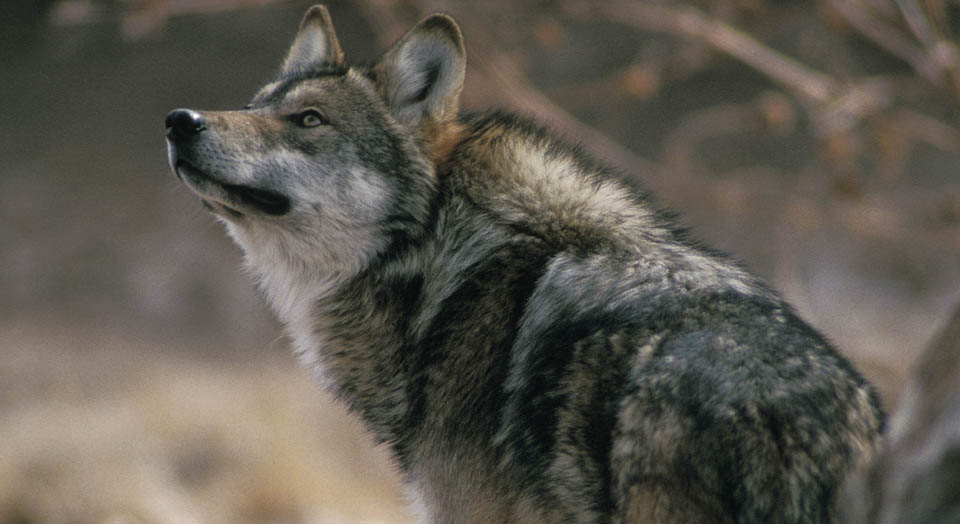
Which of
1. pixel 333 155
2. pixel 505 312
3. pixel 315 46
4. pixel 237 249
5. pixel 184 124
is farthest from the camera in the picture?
pixel 237 249

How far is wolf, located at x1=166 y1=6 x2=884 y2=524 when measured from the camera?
7.47 feet

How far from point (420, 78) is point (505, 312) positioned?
3.54 ft

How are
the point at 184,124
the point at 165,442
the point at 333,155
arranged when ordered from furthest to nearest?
the point at 165,442 < the point at 333,155 < the point at 184,124

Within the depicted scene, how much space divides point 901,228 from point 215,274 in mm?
5456

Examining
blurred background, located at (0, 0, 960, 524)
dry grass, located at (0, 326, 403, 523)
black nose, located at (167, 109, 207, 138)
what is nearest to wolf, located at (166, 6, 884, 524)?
black nose, located at (167, 109, 207, 138)

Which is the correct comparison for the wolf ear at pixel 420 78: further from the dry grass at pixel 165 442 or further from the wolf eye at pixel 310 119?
the dry grass at pixel 165 442

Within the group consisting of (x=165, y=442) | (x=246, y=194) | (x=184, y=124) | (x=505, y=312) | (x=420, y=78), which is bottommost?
(x=505, y=312)

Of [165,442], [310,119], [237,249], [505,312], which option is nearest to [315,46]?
[310,119]

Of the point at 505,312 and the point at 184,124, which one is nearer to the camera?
the point at 505,312

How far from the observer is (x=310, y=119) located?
11.4 ft

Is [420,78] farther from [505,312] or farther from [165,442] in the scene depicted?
[165,442]

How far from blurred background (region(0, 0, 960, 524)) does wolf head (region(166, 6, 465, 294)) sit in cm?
307

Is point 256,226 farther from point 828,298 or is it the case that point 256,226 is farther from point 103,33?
point 828,298

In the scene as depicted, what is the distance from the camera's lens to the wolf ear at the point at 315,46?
12.6ft
